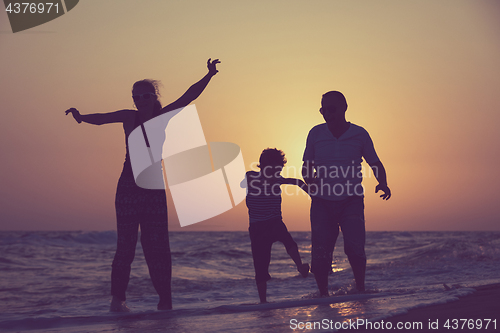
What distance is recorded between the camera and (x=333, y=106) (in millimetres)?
4074

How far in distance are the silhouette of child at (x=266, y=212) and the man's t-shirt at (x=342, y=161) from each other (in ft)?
1.06

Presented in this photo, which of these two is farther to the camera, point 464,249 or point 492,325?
point 464,249

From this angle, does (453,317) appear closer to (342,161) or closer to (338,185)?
(338,185)

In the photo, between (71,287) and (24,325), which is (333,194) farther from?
(71,287)

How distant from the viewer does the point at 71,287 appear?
8164 millimetres

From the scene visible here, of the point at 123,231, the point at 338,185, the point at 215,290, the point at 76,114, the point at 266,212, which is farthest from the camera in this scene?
the point at 215,290

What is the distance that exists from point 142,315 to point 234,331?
1.27 m

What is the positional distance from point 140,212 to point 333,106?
1.99m

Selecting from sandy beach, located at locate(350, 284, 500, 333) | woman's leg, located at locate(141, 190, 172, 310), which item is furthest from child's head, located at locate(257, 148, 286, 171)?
sandy beach, located at locate(350, 284, 500, 333)

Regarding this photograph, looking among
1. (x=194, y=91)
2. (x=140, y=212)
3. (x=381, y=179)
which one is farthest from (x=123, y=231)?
(x=381, y=179)

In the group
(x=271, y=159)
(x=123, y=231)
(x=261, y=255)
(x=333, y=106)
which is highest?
(x=333, y=106)

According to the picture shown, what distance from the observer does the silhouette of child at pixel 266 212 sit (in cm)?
443

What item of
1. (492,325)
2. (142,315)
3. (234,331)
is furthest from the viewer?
(142,315)

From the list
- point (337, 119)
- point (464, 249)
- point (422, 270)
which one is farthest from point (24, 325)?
point (464, 249)
